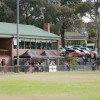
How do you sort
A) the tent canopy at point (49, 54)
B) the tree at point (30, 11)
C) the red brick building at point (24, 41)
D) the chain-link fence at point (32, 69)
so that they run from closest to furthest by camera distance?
1. the chain-link fence at point (32, 69)
2. the red brick building at point (24, 41)
3. the tent canopy at point (49, 54)
4. the tree at point (30, 11)

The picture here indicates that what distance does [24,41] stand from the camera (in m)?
57.2

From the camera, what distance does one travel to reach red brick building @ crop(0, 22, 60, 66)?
5431cm

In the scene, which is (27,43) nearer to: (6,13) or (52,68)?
(52,68)

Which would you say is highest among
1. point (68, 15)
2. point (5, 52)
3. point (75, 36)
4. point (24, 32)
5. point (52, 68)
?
point (68, 15)

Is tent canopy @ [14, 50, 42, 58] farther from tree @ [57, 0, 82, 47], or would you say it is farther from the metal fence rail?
tree @ [57, 0, 82, 47]

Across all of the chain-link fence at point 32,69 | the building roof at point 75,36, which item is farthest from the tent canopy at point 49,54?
the building roof at point 75,36

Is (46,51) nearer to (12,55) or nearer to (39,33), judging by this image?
(39,33)

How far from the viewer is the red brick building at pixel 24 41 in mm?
54312

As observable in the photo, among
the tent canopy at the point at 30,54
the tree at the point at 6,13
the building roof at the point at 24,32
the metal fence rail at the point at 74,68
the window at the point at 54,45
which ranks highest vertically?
the tree at the point at 6,13

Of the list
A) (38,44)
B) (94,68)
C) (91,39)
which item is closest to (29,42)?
(38,44)

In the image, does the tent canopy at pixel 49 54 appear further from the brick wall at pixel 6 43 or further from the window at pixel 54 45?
the brick wall at pixel 6 43

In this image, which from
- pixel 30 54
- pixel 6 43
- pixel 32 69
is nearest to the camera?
pixel 32 69

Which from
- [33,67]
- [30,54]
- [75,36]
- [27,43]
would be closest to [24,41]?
[27,43]

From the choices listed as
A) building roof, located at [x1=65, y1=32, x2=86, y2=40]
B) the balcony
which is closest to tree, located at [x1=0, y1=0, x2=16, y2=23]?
the balcony
